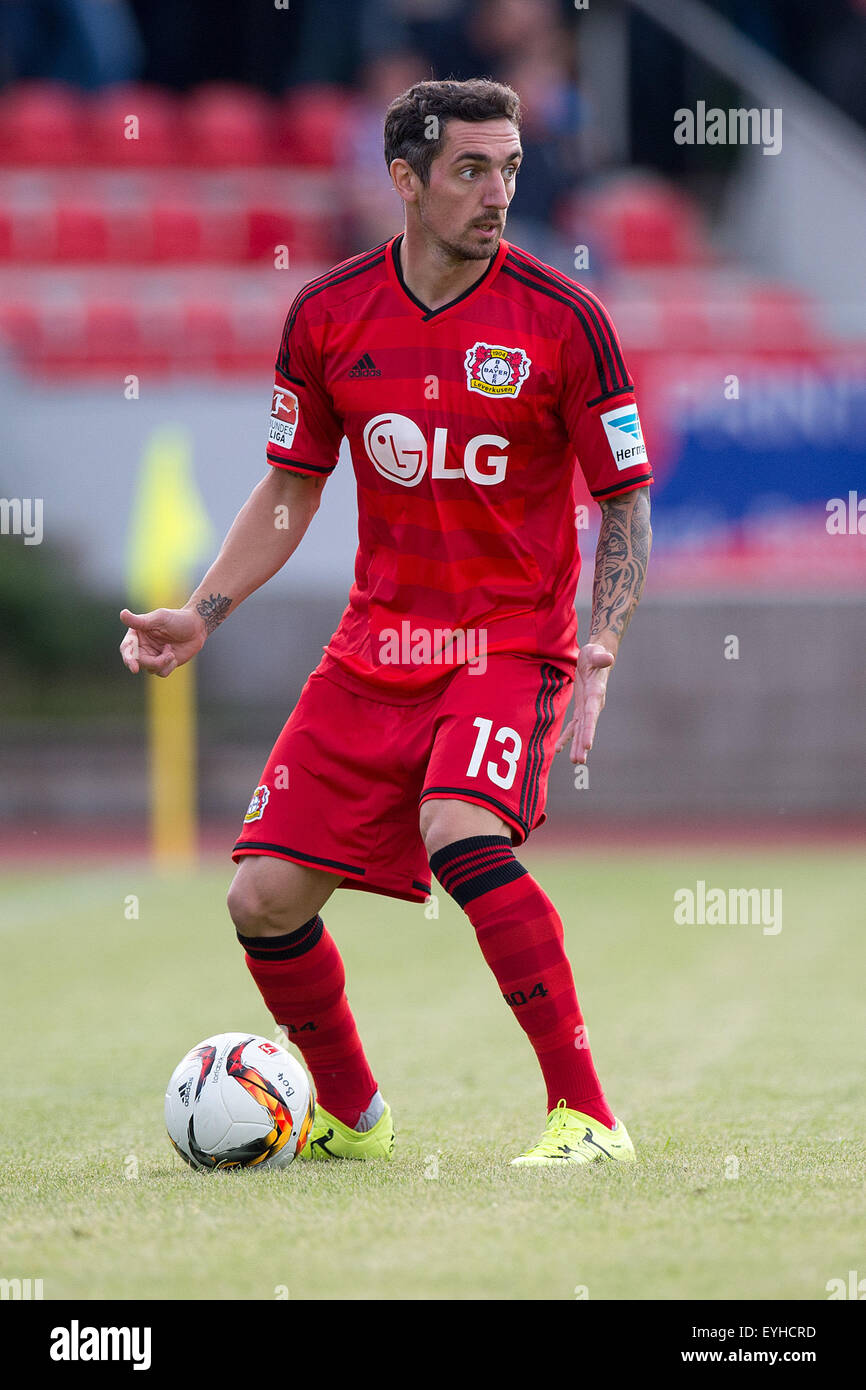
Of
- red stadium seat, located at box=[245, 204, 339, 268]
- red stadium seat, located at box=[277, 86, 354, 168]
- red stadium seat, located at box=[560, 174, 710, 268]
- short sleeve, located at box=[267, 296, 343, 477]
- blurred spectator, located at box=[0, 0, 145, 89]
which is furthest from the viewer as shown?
blurred spectator, located at box=[0, 0, 145, 89]

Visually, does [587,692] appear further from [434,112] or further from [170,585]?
[170,585]

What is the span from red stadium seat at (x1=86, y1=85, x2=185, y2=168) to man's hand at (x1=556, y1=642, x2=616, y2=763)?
15.9m

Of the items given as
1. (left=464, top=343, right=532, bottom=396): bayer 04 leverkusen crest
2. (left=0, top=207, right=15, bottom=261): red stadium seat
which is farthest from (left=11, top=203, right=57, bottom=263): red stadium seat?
(left=464, top=343, right=532, bottom=396): bayer 04 leverkusen crest

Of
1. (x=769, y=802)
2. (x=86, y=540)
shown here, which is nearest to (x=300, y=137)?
(x=86, y=540)

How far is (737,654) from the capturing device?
15.2 metres

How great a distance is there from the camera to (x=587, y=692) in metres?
3.78

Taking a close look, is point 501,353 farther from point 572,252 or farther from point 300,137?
point 300,137

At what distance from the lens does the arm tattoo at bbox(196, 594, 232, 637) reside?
4301mm

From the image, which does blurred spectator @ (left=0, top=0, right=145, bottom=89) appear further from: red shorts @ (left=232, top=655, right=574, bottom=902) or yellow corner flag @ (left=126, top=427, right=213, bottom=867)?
red shorts @ (left=232, top=655, right=574, bottom=902)

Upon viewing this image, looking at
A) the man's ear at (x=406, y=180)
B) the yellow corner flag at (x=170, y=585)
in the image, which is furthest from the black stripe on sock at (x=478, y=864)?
the yellow corner flag at (x=170, y=585)

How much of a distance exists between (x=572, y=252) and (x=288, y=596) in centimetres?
424

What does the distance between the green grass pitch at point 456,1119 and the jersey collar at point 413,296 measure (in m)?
1.88

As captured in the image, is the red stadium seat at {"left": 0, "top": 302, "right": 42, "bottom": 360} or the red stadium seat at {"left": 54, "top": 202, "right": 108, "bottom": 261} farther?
the red stadium seat at {"left": 54, "top": 202, "right": 108, "bottom": 261}
